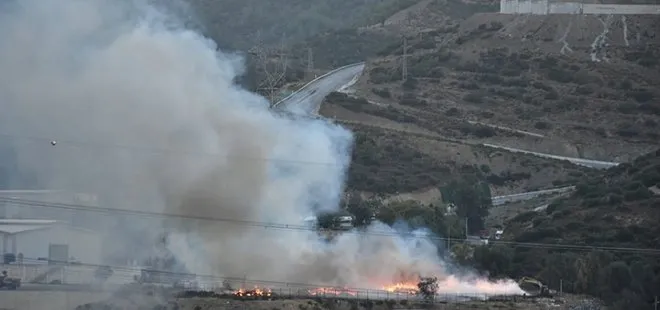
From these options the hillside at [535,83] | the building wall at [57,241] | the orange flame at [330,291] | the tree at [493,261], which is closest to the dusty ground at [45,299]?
the building wall at [57,241]

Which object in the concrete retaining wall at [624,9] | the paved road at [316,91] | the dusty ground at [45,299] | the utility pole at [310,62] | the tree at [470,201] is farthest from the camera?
the concrete retaining wall at [624,9]

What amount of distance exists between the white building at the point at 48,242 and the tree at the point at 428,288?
1300 cm

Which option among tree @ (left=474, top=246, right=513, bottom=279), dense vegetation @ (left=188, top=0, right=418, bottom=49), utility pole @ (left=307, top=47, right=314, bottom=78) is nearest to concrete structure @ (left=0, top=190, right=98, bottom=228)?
tree @ (left=474, top=246, right=513, bottom=279)

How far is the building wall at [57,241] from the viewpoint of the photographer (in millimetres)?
58469

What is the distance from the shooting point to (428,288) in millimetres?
58781

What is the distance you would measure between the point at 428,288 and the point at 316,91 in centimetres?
6049

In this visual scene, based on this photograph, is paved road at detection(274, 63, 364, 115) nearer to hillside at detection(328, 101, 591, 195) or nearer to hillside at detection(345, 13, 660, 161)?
hillside at detection(345, 13, 660, 161)

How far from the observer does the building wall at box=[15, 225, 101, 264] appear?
5847 cm

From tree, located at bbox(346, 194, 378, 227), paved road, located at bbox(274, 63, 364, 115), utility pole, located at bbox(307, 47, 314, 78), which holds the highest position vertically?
utility pole, located at bbox(307, 47, 314, 78)

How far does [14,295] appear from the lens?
2138 inches

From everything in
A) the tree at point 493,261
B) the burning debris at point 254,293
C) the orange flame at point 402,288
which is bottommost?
the burning debris at point 254,293

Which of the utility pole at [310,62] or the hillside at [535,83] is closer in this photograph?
the hillside at [535,83]

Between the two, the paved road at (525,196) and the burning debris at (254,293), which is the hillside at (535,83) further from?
the burning debris at (254,293)

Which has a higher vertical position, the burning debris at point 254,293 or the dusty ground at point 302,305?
the burning debris at point 254,293
